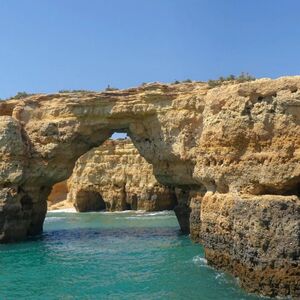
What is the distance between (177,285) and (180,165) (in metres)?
13.3

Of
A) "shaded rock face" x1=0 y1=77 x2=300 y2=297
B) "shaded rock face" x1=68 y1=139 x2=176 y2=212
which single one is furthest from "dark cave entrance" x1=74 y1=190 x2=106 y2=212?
"shaded rock face" x1=0 y1=77 x2=300 y2=297

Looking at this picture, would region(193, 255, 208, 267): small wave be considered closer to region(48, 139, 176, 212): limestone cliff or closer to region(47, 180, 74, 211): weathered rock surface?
region(48, 139, 176, 212): limestone cliff

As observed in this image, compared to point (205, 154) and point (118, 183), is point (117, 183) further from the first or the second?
point (205, 154)

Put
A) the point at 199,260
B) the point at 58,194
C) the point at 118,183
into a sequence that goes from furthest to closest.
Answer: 1. the point at 58,194
2. the point at 118,183
3. the point at 199,260

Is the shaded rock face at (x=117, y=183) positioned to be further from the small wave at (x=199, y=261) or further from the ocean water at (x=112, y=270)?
the small wave at (x=199, y=261)

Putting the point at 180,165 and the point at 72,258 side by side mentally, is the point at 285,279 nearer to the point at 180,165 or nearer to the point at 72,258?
the point at 72,258

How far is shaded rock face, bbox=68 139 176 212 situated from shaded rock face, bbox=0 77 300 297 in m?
19.9

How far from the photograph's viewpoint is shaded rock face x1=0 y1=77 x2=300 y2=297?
14445mm

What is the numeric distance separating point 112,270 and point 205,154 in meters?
6.00

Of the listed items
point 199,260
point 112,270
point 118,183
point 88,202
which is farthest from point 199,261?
point 88,202

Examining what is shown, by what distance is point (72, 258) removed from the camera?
2267cm

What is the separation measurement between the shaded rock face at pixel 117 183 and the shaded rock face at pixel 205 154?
19863mm

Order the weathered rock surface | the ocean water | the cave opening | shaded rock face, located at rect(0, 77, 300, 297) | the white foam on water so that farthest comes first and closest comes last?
the weathered rock surface → the cave opening → the white foam on water → the ocean water → shaded rock face, located at rect(0, 77, 300, 297)

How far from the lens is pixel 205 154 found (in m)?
18.4
